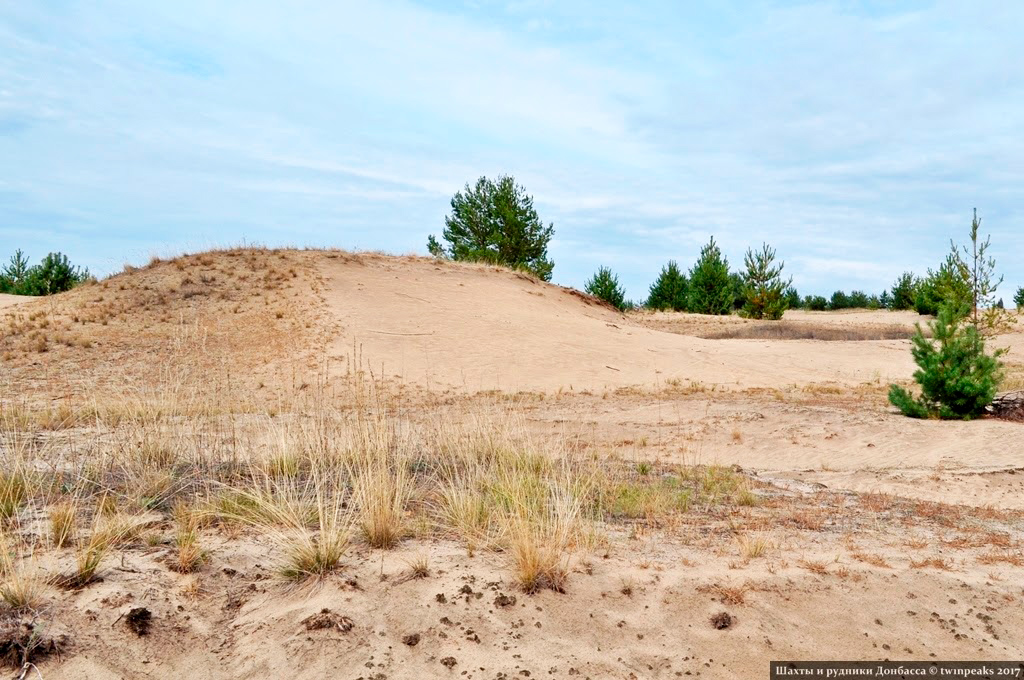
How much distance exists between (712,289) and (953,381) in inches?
1188

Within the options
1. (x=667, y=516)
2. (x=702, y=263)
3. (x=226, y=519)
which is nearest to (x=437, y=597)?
(x=226, y=519)

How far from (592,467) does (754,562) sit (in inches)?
98.0

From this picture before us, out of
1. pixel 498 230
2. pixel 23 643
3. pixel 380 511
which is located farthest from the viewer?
pixel 498 230

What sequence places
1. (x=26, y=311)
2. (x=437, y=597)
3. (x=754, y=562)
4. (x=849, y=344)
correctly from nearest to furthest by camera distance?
(x=437, y=597) < (x=754, y=562) < (x=26, y=311) < (x=849, y=344)

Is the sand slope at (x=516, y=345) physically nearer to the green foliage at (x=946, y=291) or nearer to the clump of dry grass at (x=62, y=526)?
the green foliage at (x=946, y=291)

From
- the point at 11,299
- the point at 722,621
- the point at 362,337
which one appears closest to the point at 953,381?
the point at 722,621

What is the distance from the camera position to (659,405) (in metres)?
16.3

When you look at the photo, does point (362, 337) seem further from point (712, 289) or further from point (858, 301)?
point (858, 301)

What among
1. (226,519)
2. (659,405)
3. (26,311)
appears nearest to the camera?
(226,519)

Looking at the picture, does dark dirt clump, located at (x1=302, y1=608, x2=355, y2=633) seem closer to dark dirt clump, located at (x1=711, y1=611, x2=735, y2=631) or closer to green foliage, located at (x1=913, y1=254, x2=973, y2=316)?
dark dirt clump, located at (x1=711, y1=611, x2=735, y2=631)

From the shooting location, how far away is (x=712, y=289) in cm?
4478

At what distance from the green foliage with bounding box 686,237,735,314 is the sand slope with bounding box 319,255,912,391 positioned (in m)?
15.1

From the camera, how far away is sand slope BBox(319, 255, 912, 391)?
70.1 feet

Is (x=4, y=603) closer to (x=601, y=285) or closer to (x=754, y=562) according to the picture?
(x=754, y=562)
